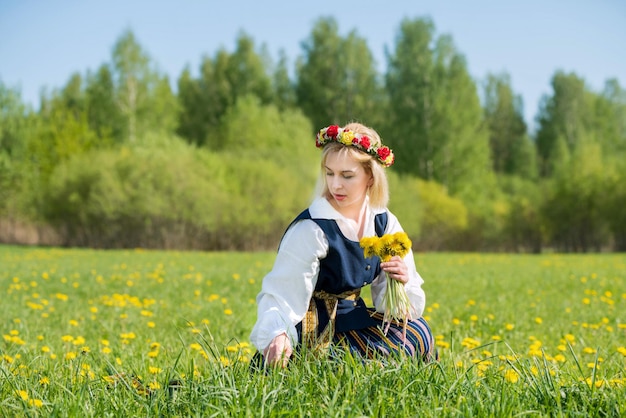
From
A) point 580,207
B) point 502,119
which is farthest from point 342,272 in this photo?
point 502,119

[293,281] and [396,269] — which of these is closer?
[396,269]

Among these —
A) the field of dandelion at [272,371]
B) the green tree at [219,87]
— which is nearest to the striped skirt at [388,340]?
the field of dandelion at [272,371]

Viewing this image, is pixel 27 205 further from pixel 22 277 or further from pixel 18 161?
pixel 22 277

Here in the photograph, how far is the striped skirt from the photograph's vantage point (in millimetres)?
3066

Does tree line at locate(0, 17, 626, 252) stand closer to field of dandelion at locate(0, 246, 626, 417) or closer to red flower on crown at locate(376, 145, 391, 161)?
field of dandelion at locate(0, 246, 626, 417)

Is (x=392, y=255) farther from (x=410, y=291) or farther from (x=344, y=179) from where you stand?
(x=344, y=179)

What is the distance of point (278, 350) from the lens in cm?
291

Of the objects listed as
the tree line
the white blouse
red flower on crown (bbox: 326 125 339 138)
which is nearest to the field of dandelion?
the white blouse

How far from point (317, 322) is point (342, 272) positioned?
285 millimetres

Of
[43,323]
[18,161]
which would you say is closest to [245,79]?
[18,161]

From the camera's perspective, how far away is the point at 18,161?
35.7 metres

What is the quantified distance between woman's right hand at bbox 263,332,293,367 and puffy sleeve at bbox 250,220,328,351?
8 cm

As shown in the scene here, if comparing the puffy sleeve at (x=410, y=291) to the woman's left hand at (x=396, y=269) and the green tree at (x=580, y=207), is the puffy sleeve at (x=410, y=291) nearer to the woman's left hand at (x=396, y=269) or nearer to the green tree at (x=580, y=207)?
the woman's left hand at (x=396, y=269)

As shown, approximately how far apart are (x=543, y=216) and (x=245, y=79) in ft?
75.8
